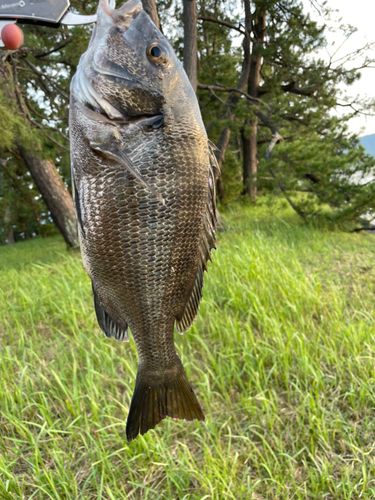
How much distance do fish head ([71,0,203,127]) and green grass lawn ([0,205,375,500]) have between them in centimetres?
190

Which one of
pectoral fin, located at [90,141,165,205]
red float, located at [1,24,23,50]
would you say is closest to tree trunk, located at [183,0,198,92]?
red float, located at [1,24,23,50]

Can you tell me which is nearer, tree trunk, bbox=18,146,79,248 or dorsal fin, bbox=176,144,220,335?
dorsal fin, bbox=176,144,220,335

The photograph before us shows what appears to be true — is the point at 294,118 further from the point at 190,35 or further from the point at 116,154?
the point at 116,154

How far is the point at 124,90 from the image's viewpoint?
67 centimetres

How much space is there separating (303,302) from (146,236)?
289 cm

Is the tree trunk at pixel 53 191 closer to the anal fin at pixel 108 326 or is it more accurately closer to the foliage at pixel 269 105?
the foliage at pixel 269 105

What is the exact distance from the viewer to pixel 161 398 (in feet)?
2.59

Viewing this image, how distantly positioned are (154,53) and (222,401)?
7.92 ft

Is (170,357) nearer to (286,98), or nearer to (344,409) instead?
(344,409)

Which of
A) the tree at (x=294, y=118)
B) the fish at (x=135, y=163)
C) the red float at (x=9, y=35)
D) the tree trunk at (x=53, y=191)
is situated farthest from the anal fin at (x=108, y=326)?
the tree trunk at (x=53, y=191)

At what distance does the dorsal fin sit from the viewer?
716mm

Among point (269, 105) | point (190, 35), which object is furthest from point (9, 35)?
point (269, 105)

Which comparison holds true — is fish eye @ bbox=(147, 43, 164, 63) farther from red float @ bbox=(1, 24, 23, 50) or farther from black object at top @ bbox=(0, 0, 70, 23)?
red float @ bbox=(1, 24, 23, 50)

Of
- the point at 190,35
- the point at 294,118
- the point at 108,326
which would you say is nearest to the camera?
the point at 108,326
